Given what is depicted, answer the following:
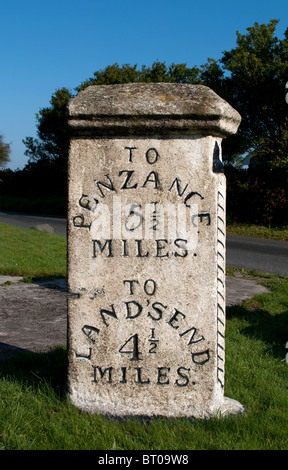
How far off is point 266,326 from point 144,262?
237 centimetres

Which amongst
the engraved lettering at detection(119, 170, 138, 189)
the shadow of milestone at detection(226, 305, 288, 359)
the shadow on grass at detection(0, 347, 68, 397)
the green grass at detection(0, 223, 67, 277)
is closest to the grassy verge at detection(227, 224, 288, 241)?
the green grass at detection(0, 223, 67, 277)

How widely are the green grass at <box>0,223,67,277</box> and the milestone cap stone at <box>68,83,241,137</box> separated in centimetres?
487

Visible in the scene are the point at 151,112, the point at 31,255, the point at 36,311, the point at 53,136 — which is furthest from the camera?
the point at 53,136

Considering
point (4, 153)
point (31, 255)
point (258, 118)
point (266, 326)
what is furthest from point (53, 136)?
point (266, 326)

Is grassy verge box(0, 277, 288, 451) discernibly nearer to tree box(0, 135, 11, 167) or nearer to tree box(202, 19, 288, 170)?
tree box(202, 19, 288, 170)

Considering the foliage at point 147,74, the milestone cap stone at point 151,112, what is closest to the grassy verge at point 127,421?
the milestone cap stone at point 151,112

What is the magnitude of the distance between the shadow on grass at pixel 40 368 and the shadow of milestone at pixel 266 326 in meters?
1.71

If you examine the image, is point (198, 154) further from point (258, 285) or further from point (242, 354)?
point (258, 285)

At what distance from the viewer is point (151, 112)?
248 centimetres

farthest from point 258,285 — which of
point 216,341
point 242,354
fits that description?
point 216,341

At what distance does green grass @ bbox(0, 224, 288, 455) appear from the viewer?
7.54 ft

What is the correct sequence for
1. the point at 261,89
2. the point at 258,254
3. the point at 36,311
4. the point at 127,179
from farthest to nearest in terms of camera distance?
1. the point at 261,89
2. the point at 258,254
3. the point at 36,311
4. the point at 127,179

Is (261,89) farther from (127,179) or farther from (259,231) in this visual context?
(127,179)

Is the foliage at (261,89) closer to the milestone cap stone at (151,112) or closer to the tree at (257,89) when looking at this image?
the tree at (257,89)
